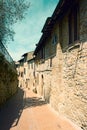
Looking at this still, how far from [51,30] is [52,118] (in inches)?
250

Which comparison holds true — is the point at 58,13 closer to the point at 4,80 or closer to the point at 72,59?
the point at 72,59

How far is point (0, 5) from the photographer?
1705 cm

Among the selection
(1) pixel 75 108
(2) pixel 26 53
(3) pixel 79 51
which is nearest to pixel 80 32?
(3) pixel 79 51

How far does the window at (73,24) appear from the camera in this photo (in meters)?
11.8

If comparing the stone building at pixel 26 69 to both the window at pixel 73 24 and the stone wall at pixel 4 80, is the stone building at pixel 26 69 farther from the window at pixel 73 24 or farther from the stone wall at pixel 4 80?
the window at pixel 73 24

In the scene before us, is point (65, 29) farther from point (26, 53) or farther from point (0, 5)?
point (26, 53)

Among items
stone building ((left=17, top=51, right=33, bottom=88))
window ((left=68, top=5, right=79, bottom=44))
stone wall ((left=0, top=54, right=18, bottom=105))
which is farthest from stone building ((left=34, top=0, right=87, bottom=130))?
stone building ((left=17, top=51, right=33, bottom=88))

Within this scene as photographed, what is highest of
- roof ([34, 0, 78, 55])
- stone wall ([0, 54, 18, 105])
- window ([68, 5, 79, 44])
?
roof ([34, 0, 78, 55])

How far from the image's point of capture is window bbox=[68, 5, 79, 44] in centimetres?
1181

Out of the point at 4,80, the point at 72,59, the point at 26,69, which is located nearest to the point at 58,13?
the point at 72,59

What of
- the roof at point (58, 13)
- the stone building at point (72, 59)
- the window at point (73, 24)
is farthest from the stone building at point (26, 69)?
the window at point (73, 24)

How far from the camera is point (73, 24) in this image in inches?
489

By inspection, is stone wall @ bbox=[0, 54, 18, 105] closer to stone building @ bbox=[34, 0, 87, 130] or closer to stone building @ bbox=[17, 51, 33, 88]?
stone building @ bbox=[34, 0, 87, 130]

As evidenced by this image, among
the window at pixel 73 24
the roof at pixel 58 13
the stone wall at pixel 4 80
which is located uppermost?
the roof at pixel 58 13
